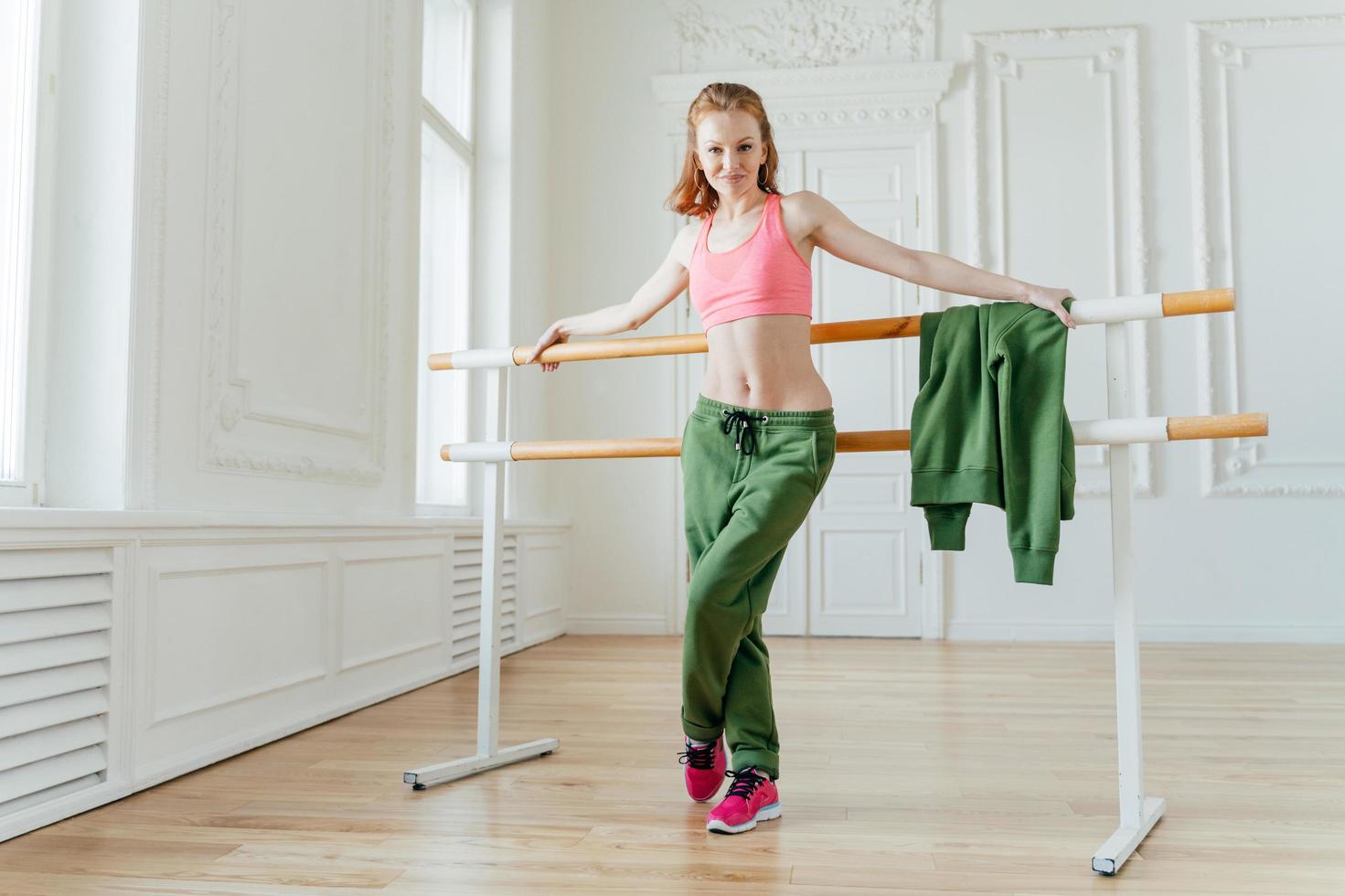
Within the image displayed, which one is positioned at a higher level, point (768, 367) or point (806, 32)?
point (806, 32)

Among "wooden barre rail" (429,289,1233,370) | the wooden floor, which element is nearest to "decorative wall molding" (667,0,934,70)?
the wooden floor

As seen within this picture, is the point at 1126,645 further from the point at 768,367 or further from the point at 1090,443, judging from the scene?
the point at 768,367

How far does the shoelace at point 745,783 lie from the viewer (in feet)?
5.50

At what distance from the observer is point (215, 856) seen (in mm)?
1536

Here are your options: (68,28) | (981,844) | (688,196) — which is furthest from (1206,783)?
(68,28)

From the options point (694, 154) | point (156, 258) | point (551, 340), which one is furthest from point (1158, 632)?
point (156, 258)

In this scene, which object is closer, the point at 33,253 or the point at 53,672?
the point at 53,672

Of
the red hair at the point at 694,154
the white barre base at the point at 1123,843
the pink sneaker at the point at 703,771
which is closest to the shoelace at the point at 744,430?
the red hair at the point at 694,154

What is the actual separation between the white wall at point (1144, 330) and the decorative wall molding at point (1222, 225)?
1 cm

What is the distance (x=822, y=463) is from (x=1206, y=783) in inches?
37.6

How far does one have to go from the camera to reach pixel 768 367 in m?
1.73

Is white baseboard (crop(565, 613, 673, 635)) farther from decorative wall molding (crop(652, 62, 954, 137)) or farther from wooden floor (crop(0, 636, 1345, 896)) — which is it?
decorative wall molding (crop(652, 62, 954, 137))

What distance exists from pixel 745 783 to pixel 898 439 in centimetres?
60

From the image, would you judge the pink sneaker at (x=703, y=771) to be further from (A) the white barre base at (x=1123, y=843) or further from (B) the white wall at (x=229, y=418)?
(B) the white wall at (x=229, y=418)
